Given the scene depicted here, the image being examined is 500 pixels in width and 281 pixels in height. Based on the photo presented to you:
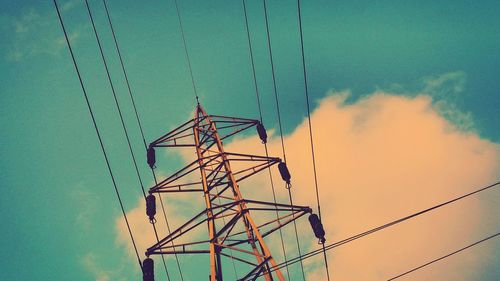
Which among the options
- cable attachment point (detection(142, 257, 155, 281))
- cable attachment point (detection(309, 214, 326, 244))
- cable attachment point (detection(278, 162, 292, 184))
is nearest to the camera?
cable attachment point (detection(142, 257, 155, 281))

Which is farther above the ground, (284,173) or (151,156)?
(151,156)

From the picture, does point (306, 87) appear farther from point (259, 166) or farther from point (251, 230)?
A: point (251, 230)

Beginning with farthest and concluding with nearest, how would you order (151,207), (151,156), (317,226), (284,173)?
1. (151,156)
2. (284,173)
3. (151,207)
4. (317,226)

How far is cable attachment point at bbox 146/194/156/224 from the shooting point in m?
8.86

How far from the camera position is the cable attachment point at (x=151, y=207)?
8.86 meters

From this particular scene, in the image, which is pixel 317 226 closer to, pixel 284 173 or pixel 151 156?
pixel 284 173

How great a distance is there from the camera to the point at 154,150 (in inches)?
450

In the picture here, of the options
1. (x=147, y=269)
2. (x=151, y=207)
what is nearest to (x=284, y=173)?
(x=151, y=207)

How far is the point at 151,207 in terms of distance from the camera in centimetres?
892

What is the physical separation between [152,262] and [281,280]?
3.09 m

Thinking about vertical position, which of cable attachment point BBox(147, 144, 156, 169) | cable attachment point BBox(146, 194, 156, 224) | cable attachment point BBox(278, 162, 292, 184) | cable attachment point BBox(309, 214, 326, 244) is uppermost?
cable attachment point BBox(147, 144, 156, 169)

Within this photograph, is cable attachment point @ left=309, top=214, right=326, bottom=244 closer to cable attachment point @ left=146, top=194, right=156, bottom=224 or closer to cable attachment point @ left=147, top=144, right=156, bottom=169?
cable attachment point @ left=146, top=194, right=156, bottom=224

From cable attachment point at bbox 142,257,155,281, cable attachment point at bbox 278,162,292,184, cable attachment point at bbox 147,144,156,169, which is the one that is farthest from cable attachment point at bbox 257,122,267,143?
cable attachment point at bbox 142,257,155,281

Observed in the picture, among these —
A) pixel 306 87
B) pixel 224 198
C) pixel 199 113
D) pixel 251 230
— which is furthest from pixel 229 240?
pixel 199 113
